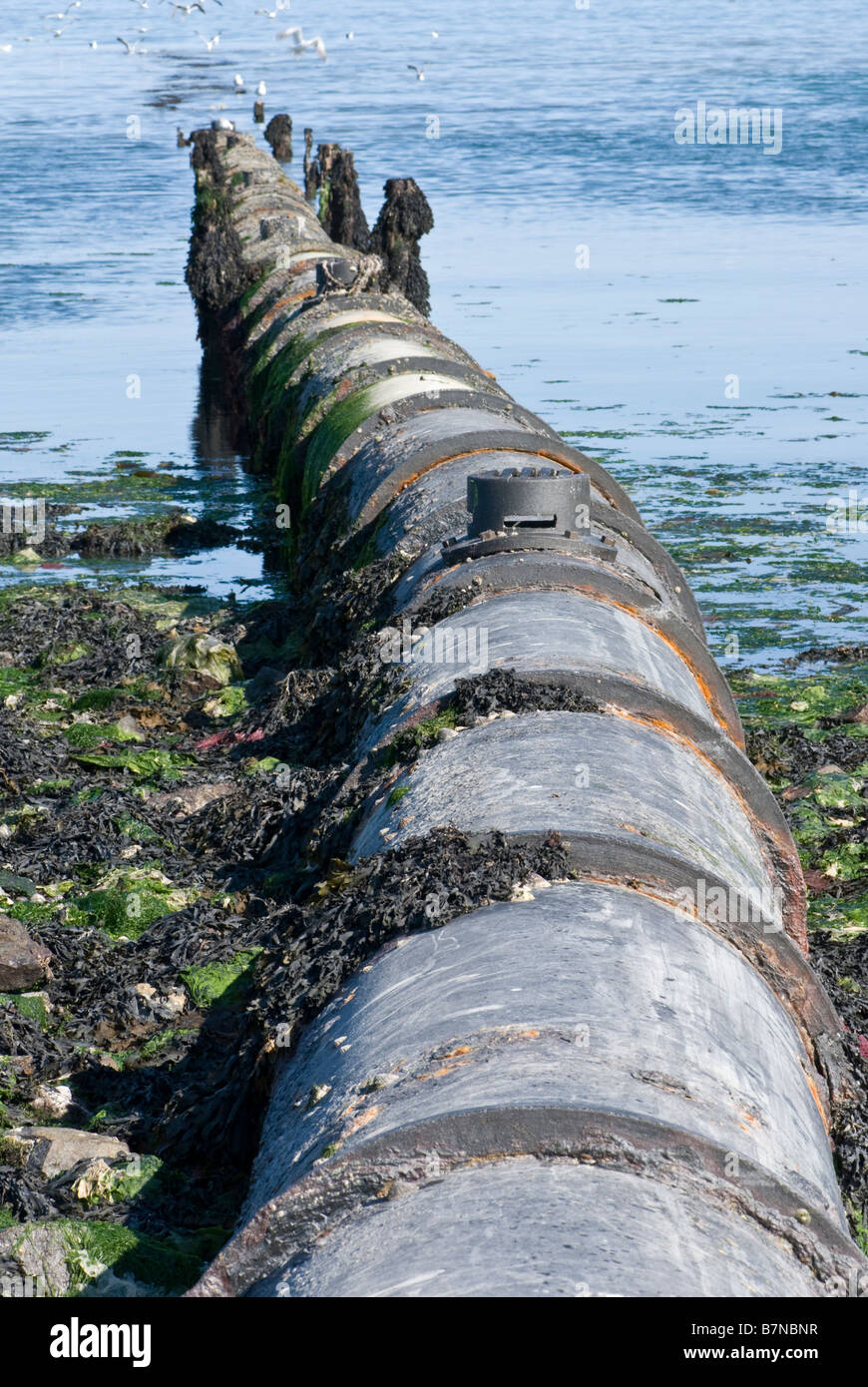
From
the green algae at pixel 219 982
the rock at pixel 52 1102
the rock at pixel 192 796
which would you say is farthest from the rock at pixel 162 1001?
the rock at pixel 192 796

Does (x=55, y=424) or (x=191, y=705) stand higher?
(x=55, y=424)

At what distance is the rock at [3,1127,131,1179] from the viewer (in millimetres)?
4605

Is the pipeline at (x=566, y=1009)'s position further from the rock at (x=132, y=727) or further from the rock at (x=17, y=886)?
the rock at (x=132, y=727)

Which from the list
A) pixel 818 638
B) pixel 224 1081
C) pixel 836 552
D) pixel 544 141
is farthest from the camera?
pixel 544 141

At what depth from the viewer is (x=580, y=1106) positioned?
2891 millimetres

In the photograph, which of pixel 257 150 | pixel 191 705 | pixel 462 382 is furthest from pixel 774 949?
pixel 257 150

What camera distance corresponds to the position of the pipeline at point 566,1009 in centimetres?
275

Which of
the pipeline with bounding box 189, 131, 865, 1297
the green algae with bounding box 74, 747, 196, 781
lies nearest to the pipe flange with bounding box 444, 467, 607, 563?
the pipeline with bounding box 189, 131, 865, 1297

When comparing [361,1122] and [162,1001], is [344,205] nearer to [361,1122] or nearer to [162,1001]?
[162,1001]

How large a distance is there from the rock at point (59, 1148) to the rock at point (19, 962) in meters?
1.23

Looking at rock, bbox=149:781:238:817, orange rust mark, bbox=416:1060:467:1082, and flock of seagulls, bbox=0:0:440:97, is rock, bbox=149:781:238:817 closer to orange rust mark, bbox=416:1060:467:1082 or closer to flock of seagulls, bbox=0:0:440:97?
orange rust mark, bbox=416:1060:467:1082

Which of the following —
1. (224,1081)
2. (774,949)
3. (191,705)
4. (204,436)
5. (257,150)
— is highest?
(257,150)

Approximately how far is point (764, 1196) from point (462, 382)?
795 centimetres

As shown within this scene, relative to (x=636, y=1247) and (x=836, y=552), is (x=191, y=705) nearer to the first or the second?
(x=836, y=552)
